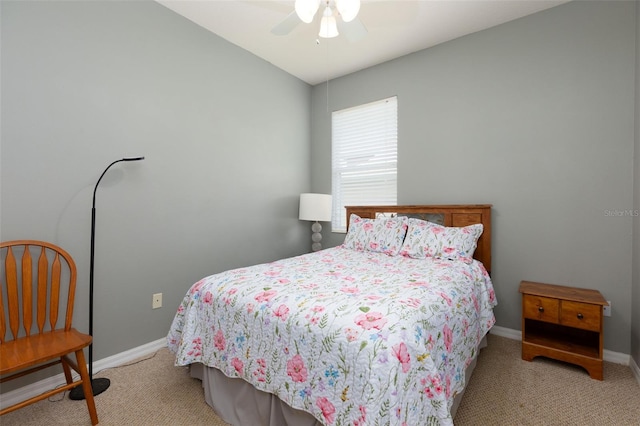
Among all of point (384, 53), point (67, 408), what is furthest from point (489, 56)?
point (67, 408)

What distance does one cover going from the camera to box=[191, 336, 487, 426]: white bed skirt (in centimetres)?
134

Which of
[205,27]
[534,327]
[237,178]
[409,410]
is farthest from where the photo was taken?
[237,178]

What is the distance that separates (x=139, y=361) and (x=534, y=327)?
3.07 metres

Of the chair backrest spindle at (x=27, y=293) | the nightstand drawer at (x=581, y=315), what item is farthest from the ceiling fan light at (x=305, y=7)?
the nightstand drawer at (x=581, y=315)

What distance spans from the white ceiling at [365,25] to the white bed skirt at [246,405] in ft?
8.04

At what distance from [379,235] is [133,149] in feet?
7.09

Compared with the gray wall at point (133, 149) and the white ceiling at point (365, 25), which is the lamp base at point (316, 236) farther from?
the white ceiling at point (365, 25)

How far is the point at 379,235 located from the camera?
280cm

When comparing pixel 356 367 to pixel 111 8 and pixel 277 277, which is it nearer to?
pixel 277 277

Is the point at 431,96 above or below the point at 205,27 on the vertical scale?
below

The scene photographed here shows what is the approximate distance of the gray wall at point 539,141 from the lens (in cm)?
218

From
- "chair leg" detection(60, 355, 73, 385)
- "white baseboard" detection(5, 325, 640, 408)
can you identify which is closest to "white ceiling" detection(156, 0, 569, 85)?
"chair leg" detection(60, 355, 73, 385)

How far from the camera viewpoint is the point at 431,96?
3.01 meters

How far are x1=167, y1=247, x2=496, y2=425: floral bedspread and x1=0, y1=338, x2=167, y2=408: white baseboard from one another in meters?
0.67
